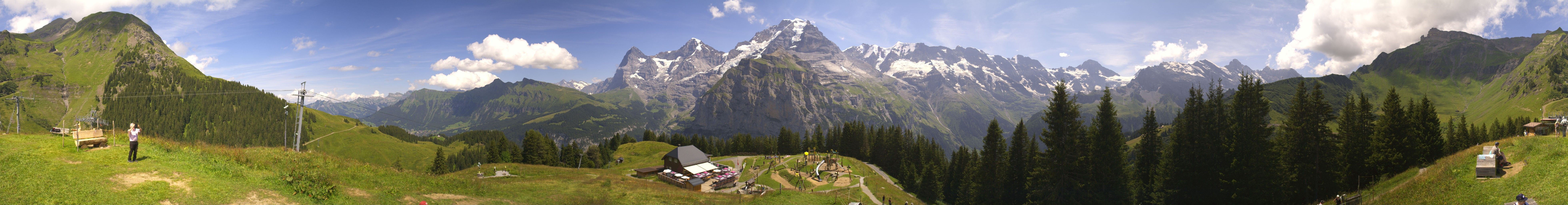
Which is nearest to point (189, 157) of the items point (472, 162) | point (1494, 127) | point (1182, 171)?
point (1182, 171)

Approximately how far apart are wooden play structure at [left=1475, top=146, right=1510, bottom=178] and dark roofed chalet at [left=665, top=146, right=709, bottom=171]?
245ft

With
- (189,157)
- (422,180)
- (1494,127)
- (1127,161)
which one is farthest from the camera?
(1494,127)

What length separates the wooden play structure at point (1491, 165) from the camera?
85.9ft

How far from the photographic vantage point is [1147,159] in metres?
52.4

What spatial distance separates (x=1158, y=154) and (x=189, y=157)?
69.7 meters

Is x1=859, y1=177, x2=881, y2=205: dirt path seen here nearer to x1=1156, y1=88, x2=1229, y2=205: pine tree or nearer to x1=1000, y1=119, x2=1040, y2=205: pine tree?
x1=1000, y1=119, x2=1040, y2=205: pine tree

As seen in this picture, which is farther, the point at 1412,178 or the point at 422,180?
the point at 1412,178

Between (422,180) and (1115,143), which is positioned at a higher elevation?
(1115,143)

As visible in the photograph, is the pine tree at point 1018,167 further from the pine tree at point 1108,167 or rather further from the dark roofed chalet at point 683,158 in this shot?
the dark roofed chalet at point 683,158

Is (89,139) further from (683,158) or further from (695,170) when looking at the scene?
(683,158)

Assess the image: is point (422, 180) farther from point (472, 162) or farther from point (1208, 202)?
point (472, 162)

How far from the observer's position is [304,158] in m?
30.2

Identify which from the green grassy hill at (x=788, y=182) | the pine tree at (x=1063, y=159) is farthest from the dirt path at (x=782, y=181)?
the pine tree at (x=1063, y=159)

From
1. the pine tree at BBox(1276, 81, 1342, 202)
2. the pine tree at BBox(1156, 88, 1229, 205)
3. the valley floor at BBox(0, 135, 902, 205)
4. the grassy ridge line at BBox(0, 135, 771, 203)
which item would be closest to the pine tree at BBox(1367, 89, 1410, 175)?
the pine tree at BBox(1276, 81, 1342, 202)
